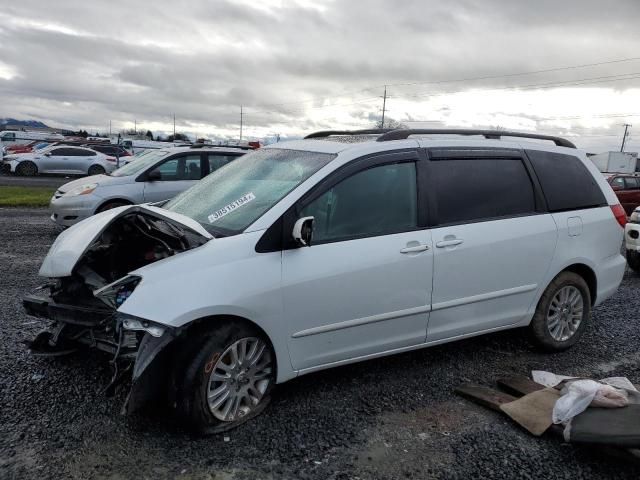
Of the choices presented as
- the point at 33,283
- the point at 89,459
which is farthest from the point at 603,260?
the point at 33,283

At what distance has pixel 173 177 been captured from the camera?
1015 centimetres

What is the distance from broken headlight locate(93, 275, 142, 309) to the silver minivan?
21.6 ft

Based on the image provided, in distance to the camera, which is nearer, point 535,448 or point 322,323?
point 535,448

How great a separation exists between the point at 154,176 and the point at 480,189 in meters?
7.07

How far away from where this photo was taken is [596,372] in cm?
447

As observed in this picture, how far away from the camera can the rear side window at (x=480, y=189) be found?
4125 mm

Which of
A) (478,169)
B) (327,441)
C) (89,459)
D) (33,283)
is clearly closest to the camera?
(89,459)

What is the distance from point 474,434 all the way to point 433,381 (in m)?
0.76

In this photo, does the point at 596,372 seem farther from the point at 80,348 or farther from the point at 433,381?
the point at 80,348

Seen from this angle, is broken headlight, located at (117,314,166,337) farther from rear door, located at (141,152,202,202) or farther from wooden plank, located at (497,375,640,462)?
rear door, located at (141,152,202,202)

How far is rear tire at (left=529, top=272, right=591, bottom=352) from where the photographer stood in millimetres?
4680

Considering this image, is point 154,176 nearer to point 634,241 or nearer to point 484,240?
point 484,240

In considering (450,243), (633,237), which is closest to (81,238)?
(450,243)

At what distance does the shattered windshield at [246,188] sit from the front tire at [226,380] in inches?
27.5
